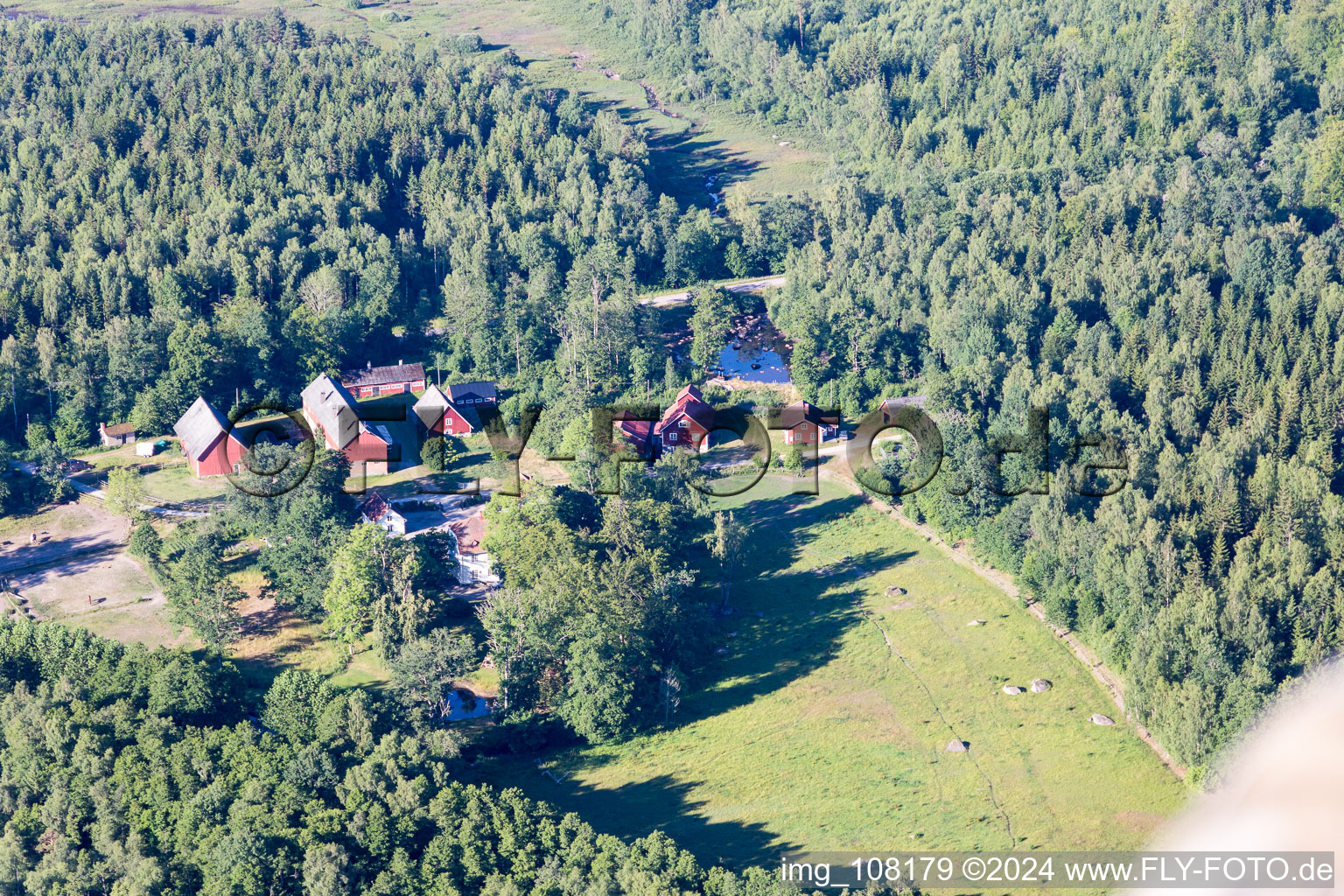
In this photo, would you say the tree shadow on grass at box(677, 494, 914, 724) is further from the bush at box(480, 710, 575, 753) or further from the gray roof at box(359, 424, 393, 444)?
the gray roof at box(359, 424, 393, 444)

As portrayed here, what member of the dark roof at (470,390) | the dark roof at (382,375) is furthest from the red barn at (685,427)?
the dark roof at (382,375)

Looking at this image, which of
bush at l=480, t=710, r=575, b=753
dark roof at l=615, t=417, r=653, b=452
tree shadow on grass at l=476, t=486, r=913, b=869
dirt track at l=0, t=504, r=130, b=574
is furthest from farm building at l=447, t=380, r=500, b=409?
bush at l=480, t=710, r=575, b=753

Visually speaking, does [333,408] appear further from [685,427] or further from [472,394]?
[685,427]

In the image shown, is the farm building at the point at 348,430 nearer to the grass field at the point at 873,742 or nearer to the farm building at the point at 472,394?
the farm building at the point at 472,394

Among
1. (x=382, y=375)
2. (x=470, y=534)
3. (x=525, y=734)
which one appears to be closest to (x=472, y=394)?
(x=382, y=375)

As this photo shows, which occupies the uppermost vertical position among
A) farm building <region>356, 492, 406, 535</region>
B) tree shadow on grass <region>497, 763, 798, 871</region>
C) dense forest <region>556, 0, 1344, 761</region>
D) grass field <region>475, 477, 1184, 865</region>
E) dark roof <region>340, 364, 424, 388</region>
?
dense forest <region>556, 0, 1344, 761</region>

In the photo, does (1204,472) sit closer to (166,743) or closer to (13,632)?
(166,743)

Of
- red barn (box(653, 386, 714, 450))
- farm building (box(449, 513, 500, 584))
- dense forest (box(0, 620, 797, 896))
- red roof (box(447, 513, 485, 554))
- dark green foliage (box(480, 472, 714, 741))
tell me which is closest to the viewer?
dense forest (box(0, 620, 797, 896))
